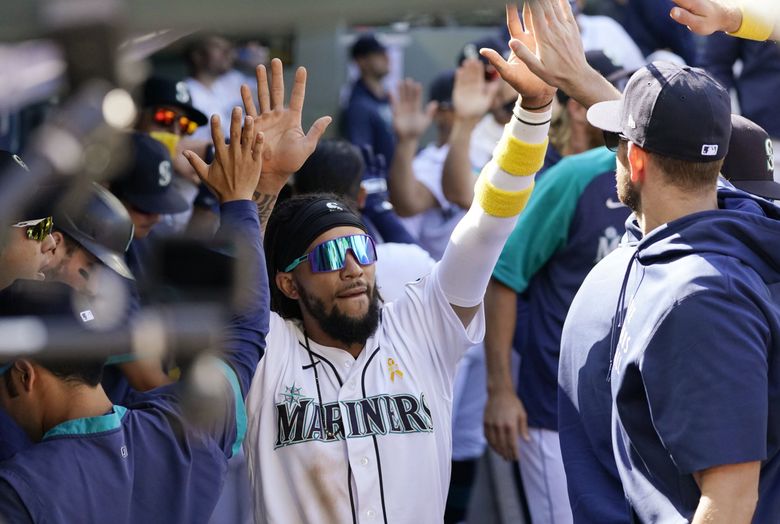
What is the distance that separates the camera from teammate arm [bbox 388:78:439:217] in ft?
17.7

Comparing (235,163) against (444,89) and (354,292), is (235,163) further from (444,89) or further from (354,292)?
(444,89)

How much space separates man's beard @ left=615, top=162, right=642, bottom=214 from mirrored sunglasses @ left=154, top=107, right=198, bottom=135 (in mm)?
2455

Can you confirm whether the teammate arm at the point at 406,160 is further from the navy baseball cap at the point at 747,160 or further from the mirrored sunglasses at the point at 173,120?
the navy baseball cap at the point at 747,160

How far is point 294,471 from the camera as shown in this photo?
292 cm

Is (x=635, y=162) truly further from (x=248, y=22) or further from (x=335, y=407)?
(x=248, y=22)

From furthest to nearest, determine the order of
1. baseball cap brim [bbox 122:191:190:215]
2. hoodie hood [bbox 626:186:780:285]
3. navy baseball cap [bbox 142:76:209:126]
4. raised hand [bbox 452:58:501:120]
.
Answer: raised hand [bbox 452:58:501:120]
navy baseball cap [bbox 142:76:209:126]
baseball cap brim [bbox 122:191:190:215]
hoodie hood [bbox 626:186:780:285]

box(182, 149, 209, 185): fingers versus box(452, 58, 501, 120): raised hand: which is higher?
box(182, 149, 209, 185): fingers

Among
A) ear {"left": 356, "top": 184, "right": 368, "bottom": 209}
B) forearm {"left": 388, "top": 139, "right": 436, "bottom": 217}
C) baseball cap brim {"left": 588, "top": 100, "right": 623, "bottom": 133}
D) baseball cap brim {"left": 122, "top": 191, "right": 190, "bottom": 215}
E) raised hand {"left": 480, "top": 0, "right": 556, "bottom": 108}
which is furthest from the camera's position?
forearm {"left": 388, "top": 139, "right": 436, "bottom": 217}

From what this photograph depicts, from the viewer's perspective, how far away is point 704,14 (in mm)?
2816

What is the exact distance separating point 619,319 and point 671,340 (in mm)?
303

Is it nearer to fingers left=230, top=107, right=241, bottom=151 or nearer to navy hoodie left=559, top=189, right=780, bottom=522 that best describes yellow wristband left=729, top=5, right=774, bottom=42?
navy hoodie left=559, top=189, right=780, bottom=522

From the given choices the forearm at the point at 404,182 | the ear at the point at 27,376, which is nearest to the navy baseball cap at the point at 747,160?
the ear at the point at 27,376

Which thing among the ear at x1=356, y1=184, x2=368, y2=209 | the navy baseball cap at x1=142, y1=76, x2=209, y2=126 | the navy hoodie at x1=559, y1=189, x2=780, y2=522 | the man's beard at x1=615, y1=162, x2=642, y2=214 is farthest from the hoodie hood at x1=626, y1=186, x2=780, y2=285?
the navy baseball cap at x1=142, y1=76, x2=209, y2=126

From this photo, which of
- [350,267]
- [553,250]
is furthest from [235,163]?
[553,250]
